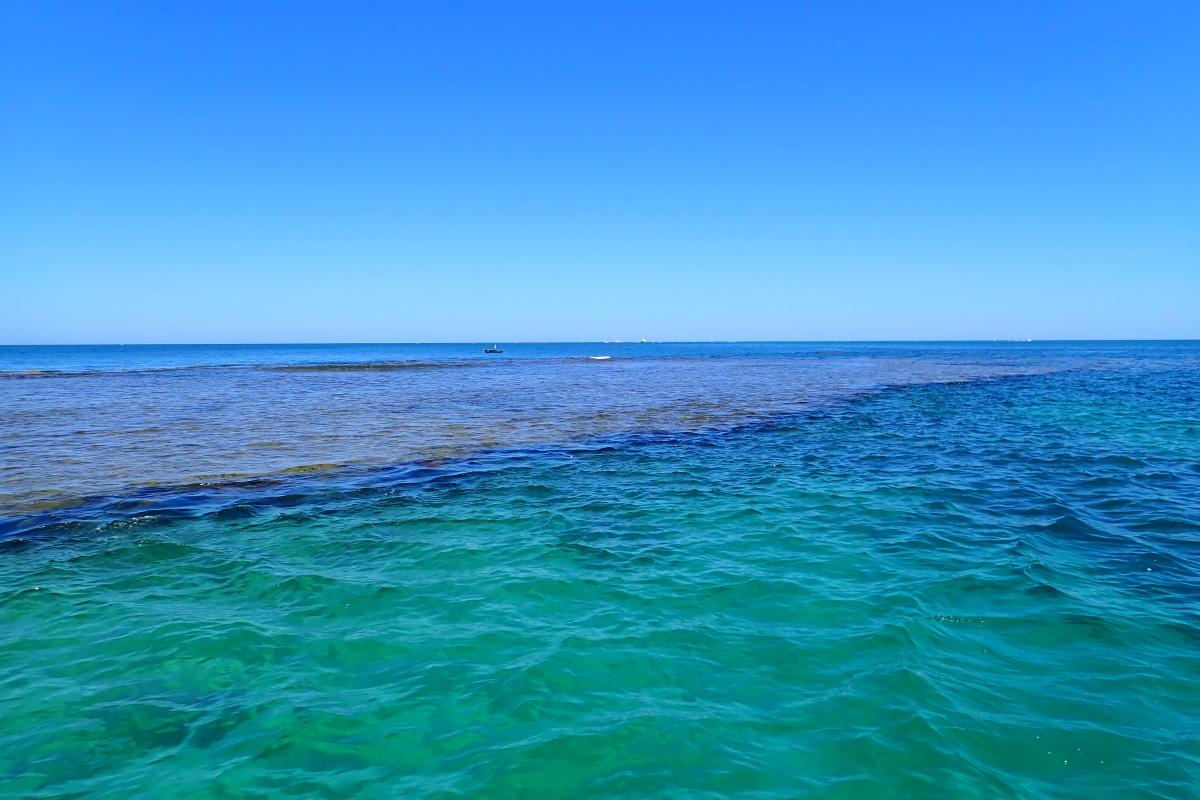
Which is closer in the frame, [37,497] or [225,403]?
[37,497]

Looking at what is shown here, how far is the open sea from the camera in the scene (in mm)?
4855

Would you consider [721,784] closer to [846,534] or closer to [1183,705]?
[1183,705]

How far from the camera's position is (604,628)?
6992 millimetres

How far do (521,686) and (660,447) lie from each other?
42.9 feet

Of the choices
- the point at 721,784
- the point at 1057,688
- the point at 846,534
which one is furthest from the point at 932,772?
the point at 846,534

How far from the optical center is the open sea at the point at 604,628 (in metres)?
4.86

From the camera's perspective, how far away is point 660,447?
18.7 meters

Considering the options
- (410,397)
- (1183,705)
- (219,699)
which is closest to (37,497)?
(219,699)

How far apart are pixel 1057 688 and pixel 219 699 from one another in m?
7.54

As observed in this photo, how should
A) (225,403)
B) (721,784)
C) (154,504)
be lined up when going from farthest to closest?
1. (225,403)
2. (154,504)
3. (721,784)

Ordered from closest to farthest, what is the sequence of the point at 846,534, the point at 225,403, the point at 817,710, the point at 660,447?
the point at 817,710 < the point at 846,534 < the point at 660,447 < the point at 225,403

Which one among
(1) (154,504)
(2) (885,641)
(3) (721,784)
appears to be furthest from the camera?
(1) (154,504)

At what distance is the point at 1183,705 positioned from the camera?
550 centimetres

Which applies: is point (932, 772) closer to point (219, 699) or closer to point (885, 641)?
point (885, 641)
